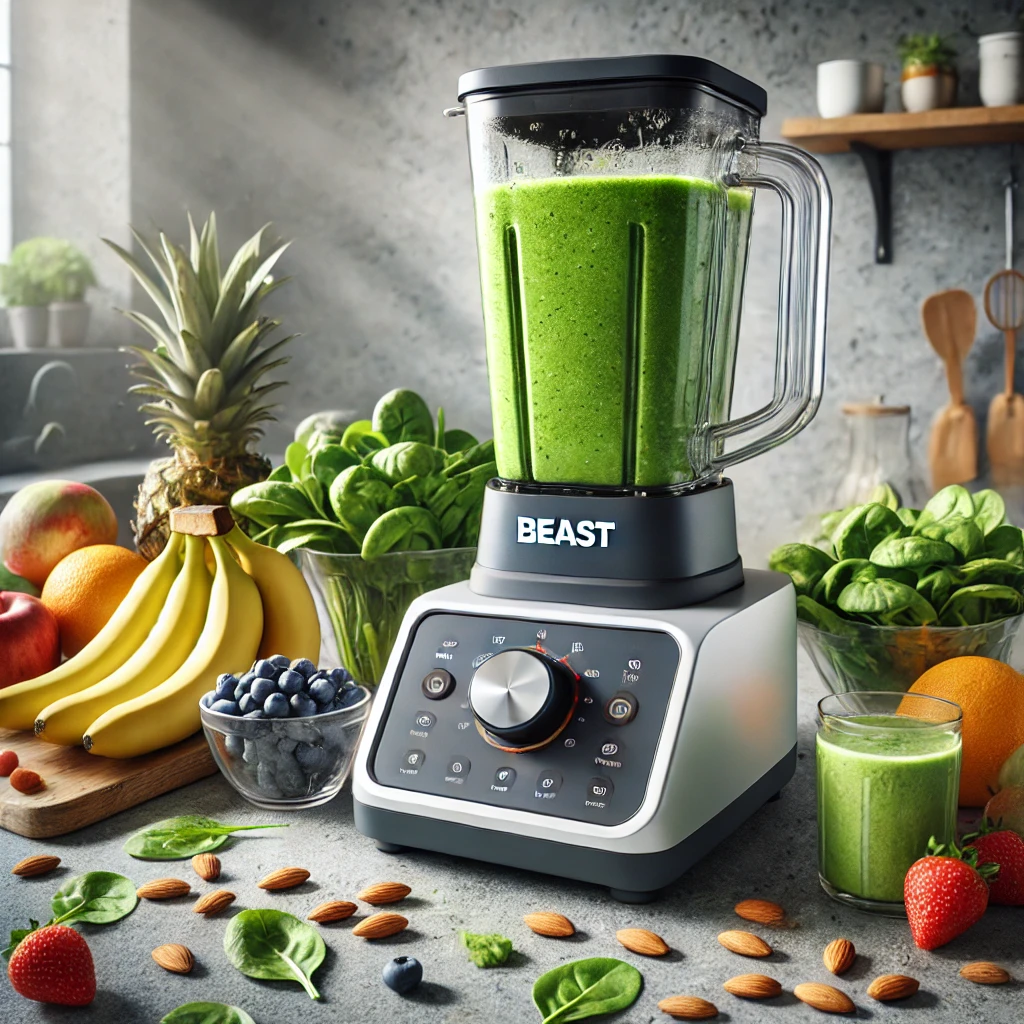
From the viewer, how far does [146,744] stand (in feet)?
2.80

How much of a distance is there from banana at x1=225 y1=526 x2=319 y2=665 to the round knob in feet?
1.05

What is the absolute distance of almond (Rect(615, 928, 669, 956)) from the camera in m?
0.60

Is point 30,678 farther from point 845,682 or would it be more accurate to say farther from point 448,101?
point 448,101

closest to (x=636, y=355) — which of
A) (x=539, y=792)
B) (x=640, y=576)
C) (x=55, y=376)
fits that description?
(x=640, y=576)

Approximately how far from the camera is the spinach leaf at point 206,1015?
0.54 m

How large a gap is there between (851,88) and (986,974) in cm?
215

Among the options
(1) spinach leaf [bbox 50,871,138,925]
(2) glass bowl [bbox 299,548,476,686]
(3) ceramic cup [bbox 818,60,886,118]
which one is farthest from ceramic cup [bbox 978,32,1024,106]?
(1) spinach leaf [bbox 50,871,138,925]

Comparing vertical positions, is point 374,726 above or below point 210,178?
below

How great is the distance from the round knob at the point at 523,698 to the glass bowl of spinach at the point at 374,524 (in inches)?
11.1

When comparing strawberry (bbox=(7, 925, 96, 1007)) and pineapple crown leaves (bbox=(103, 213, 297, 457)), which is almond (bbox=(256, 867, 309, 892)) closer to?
strawberry (bbox=(7, 925, 96, 1007))

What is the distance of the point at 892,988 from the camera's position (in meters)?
0.55

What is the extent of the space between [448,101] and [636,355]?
2414 mm

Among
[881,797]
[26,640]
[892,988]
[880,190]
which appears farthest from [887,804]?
[880,190]

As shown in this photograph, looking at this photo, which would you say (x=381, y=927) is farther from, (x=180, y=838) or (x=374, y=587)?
(x=374, y=587)
